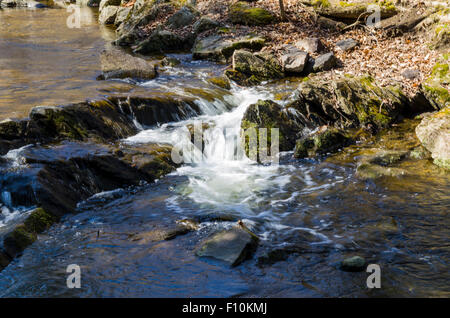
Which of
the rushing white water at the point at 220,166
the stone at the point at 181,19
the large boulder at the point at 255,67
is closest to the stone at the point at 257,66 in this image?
the large boulder at the point at 255,67

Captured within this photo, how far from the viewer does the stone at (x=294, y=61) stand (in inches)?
515

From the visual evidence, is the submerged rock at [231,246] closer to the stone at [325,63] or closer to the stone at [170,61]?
the stone at [325,63]

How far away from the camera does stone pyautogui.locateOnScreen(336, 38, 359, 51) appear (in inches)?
546

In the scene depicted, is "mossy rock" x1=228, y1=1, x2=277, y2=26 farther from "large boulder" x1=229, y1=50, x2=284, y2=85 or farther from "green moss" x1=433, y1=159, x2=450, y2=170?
"green moss" x1=433, y1=159, x2=450, y2=170

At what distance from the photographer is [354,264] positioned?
511 centimetres

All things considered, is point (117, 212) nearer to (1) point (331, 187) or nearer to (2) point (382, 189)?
(1) point (331, 187)

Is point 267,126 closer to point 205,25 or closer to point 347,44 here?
point 347,44

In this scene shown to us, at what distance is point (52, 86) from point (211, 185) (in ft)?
18.8

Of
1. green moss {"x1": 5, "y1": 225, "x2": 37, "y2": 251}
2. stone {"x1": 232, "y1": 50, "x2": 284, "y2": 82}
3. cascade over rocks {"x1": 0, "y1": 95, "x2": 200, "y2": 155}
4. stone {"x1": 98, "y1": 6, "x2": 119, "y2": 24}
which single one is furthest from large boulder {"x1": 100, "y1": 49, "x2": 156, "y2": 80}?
stone {"x1": 98, "y1": 6, "x2": 119, "y2": 24}

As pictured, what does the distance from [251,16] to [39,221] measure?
1299 centimetres

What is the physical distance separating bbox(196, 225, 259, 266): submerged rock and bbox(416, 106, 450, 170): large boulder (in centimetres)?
487

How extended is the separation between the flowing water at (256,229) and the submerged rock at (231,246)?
0.44 ft

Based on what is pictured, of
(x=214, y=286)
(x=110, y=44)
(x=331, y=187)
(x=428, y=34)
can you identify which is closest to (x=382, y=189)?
(x=331, y=187)

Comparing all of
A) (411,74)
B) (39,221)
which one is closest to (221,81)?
(411,74)
